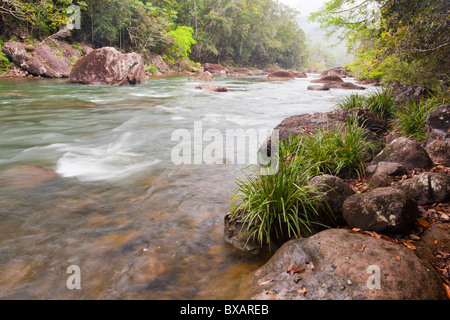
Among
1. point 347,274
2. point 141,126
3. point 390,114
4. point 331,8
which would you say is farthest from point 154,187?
point 331,8

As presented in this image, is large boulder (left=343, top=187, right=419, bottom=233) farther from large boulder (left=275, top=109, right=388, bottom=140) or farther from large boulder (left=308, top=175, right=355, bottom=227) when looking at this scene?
large boulder (left=275, top=109, right=388, bottom=140)

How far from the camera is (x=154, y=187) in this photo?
4121 millimetres

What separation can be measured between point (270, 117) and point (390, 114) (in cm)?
379

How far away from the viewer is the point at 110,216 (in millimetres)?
3229

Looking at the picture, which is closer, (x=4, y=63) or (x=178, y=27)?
(x=4, y=63)

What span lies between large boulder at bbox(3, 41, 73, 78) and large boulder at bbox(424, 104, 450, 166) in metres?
20.6

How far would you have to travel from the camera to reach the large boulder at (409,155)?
3.61 m

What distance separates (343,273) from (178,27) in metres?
37.0

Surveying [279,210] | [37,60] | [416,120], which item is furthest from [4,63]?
[416,120]

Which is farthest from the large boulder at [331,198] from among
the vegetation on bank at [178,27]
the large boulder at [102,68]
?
the large boulder at [102,68]

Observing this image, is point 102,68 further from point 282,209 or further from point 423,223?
point 423,223

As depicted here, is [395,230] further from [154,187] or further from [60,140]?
[60,140]

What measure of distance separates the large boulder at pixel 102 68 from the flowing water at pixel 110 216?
875cm

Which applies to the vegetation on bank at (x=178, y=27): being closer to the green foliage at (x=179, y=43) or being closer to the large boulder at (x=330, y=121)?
the green foliage at (x=179, y=43)
